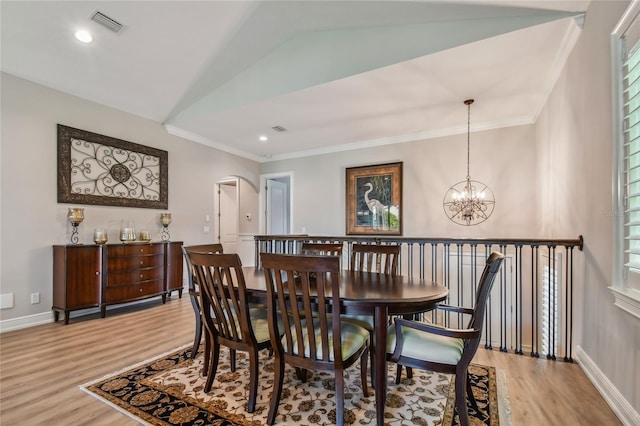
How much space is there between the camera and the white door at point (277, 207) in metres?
6.80

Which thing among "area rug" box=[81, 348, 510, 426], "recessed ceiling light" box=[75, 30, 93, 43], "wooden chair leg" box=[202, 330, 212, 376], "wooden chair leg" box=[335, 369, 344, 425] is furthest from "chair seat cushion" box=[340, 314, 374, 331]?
"recessed ceiling light" box=[75, 30, 93, 43]

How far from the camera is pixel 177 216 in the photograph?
4887 millimetres

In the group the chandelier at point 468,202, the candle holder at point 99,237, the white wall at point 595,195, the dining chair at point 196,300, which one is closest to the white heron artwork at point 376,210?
the chandelier at point 468,202

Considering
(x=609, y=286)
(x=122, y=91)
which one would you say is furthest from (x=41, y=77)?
(x=609, y=286)

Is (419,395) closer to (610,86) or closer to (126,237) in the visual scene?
(610,86)

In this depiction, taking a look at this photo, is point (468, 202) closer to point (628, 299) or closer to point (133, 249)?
point (628, 299)

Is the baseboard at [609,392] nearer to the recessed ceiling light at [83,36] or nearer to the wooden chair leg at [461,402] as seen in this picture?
the wooden chair leg at [461,402]

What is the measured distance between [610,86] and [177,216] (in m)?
5.27

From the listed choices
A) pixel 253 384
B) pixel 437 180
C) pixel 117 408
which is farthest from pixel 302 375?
pixel 437 180

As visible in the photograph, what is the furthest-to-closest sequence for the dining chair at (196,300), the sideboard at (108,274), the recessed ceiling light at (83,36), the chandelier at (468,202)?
the chandelier at (468,202)
the sideboard at (108,274)
the recessed ceiling light at (83,36)
the dining chair at (196,300)

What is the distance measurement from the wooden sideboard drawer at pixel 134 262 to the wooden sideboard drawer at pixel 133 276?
50 millimetres

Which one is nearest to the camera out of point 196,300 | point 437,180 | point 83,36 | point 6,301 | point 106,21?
point 196,300

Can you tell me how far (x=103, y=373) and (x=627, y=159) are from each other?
3843 mm

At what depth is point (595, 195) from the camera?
2.10 meters
